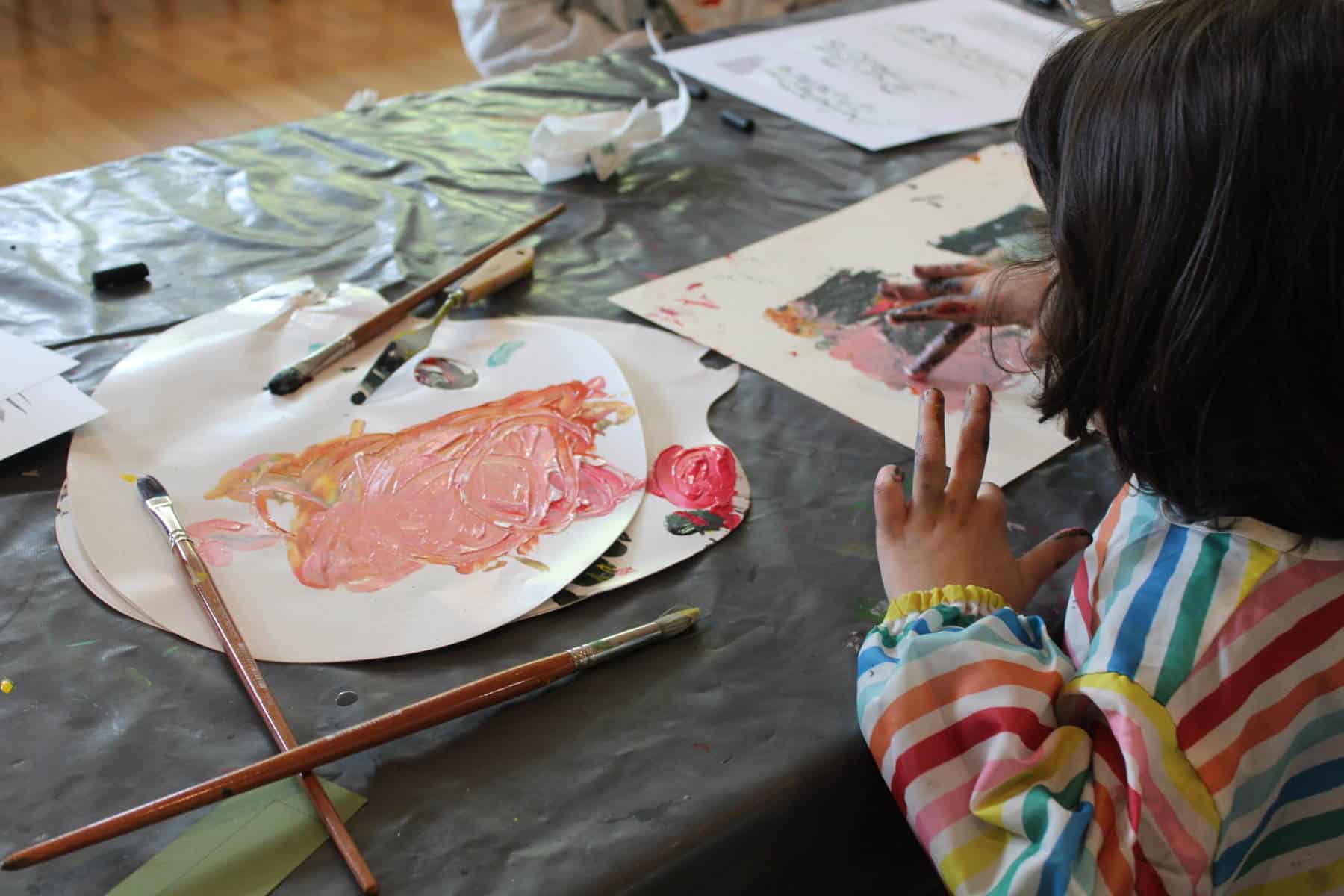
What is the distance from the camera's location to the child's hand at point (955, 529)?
750mm

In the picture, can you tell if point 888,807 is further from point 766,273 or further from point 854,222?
point 854,222

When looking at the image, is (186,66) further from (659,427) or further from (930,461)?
(930,461)

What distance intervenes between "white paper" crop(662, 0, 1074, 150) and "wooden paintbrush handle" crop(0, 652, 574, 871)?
931 millimetres

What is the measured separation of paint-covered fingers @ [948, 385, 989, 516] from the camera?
0.80 metres

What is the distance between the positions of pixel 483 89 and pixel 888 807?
1068 millimetres

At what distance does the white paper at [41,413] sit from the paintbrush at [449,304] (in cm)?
19

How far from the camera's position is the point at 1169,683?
63 cm

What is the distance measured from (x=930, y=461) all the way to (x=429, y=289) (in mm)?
487

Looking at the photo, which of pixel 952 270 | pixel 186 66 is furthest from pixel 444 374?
pixel 186 66

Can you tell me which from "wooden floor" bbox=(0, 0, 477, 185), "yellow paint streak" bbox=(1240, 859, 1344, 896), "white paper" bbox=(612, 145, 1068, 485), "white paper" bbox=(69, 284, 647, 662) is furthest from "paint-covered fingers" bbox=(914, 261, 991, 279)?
"wooden floor" bbox=(0, 0, 477, 185)

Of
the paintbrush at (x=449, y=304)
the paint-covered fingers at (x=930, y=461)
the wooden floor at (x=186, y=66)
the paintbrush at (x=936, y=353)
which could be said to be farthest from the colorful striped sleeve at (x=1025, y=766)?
the wooden floor at (x=186, y=66)

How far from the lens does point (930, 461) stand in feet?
2.60

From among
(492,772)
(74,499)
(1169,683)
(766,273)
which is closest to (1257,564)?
(1169,683)

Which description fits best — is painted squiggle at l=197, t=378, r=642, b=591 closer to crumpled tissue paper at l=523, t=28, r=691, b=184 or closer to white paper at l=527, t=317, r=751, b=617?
white paper at l=527, t=317, r=751, b=617
